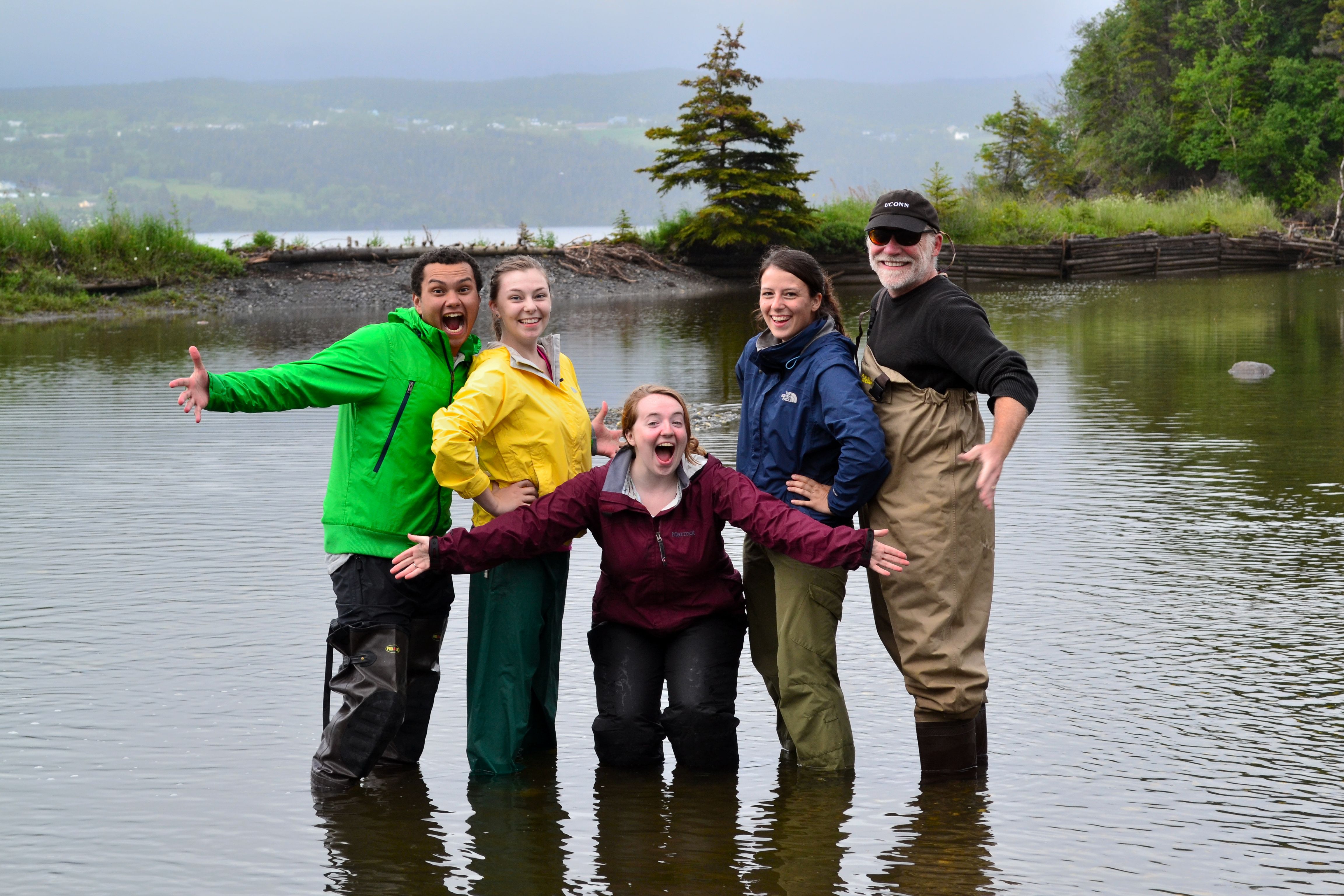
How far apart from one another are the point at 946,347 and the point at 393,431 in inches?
65.6

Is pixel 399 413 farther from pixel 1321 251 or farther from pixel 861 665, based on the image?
pixel 1321 251

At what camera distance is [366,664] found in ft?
13.1

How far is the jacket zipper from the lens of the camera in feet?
13.3

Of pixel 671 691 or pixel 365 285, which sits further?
pixel 365 285

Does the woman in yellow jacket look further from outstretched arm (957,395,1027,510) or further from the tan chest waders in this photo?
outstretched arm (957,395,1027,510)

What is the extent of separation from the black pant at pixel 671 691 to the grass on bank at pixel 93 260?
71.2ft

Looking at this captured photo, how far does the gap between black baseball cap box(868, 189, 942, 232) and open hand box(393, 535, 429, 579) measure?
162 cm

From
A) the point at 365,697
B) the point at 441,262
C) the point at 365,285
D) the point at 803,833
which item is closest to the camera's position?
the point at 803,833

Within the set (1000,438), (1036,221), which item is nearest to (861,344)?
(1000,438)

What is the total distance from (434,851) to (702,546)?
118 centimetres

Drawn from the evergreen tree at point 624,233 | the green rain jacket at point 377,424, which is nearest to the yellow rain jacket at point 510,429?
the green rain jacket at point 377,424

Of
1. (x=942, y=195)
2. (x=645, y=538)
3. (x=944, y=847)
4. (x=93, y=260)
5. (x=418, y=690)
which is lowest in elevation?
(x=944, y=847)

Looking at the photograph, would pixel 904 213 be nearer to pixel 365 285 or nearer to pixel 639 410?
pixel 639 410

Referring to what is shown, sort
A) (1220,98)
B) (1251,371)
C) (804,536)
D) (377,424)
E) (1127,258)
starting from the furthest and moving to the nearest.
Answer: (1220,98)
(1127,258)
(1251,371)
(377,424)
(804,536)
